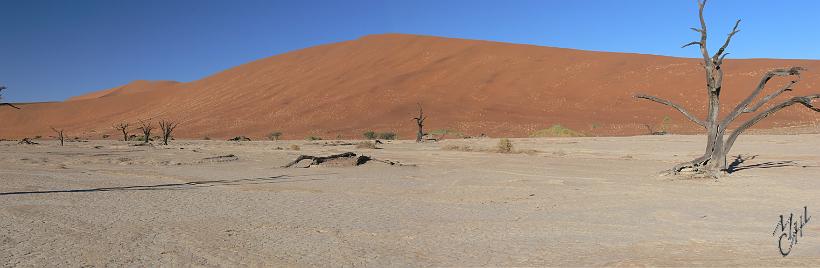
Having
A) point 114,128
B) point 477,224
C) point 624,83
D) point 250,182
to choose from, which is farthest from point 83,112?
point 477,224

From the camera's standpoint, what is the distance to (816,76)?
47.5 m

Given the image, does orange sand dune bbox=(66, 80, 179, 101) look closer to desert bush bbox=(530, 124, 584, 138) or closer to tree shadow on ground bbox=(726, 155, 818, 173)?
desert bush bbox=(530, 124, 584, 138)

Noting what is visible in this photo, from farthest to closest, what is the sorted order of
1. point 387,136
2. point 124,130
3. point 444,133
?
point 124,130, point 444,133, point 387,136

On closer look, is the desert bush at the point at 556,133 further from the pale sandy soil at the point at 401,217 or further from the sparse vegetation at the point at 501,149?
the pale sandy soil at the point at 401,217

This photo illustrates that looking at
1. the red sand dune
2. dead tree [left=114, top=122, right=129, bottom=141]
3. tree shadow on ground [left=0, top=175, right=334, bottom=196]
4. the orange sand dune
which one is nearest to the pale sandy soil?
tree shadow on ground [left=0, top=175, right=334, bottom=196]

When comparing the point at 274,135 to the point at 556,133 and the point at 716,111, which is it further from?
the point at 716,111

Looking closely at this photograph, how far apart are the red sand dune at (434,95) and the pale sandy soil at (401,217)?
84.0 feet

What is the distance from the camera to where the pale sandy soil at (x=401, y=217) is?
5.06 metres

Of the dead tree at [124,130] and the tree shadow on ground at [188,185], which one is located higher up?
the dead tree at [124,130]

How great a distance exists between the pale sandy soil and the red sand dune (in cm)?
2561

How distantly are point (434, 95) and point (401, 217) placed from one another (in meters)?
45.4

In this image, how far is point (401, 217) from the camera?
7254mm

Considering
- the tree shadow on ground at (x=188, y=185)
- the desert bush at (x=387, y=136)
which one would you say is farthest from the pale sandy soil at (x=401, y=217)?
the desert bush at (x=387, y=136)

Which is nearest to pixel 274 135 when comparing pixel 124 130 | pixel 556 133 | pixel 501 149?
pixel 124 130
